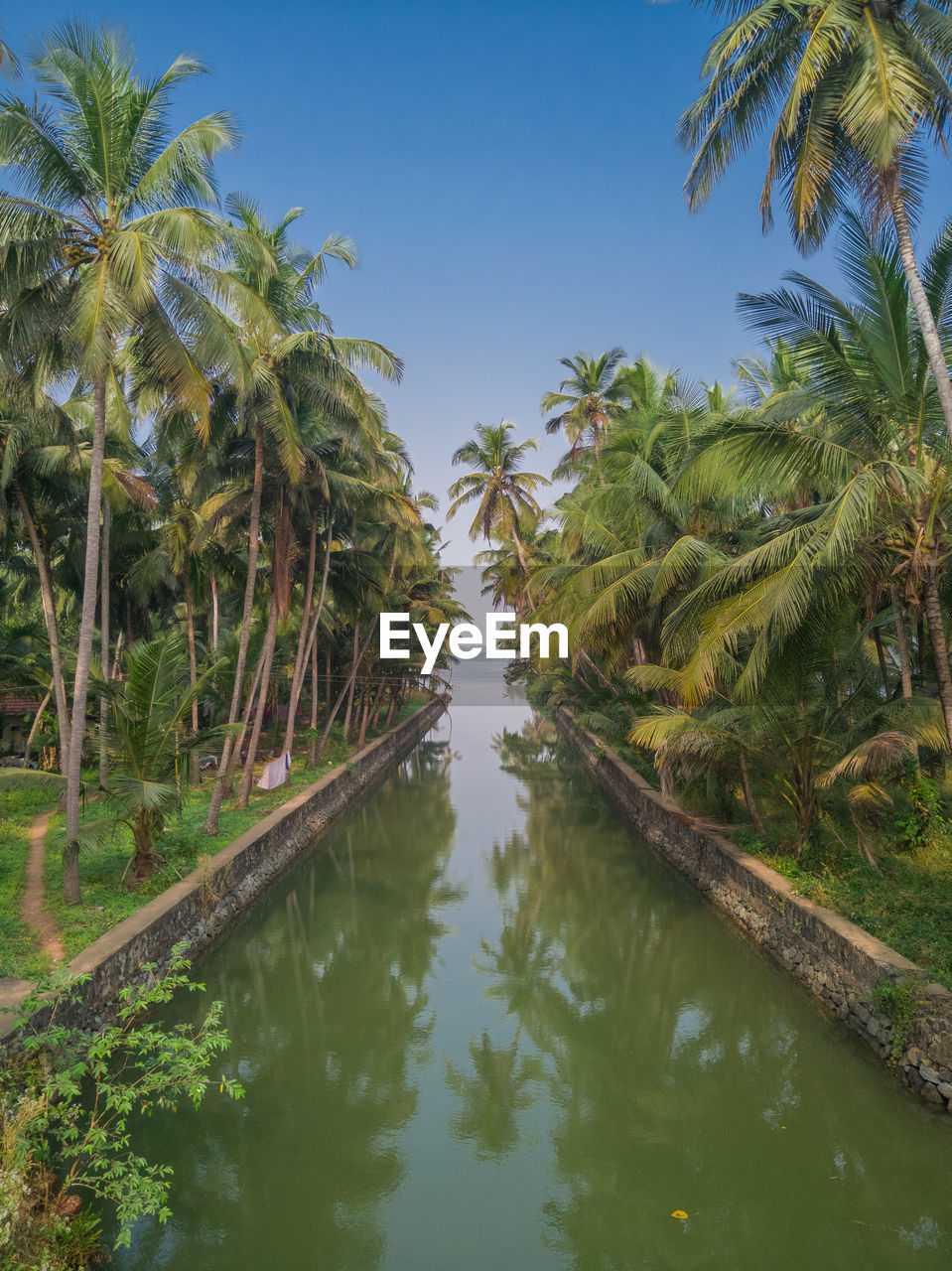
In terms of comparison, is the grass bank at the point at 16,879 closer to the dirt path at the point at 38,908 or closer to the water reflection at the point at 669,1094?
the dirt path at the point at 38,908

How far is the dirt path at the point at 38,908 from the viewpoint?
8039mm

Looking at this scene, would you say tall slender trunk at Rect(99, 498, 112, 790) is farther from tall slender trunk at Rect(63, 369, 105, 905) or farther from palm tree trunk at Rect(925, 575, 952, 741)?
palm tree trunk at Rect(925, 575, 952, 741)

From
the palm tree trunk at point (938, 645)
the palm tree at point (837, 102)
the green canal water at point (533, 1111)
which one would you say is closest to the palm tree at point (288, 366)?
the green canal water at point (533, 1111)

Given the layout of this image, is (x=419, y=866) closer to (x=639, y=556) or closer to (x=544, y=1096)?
(x=639, y=556)

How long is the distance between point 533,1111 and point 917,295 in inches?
319

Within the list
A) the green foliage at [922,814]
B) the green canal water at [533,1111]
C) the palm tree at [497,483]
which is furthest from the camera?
the palm tree at [497,483]

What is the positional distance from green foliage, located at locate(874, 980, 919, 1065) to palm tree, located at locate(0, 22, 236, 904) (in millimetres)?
8357

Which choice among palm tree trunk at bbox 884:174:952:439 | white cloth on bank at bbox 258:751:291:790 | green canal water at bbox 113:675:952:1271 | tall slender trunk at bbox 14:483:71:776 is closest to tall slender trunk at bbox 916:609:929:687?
palm tree trunk at bbox 884:174:952:439

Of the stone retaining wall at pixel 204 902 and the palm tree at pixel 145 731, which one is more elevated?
the palm tree at pixel 145 731

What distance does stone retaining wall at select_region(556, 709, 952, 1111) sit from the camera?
6.46m

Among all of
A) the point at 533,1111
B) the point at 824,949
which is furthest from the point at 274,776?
the point at 824,949

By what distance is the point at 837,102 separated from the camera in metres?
8.37

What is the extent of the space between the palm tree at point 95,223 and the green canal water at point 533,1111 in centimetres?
381

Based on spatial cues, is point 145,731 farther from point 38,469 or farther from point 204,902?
point 38,469
